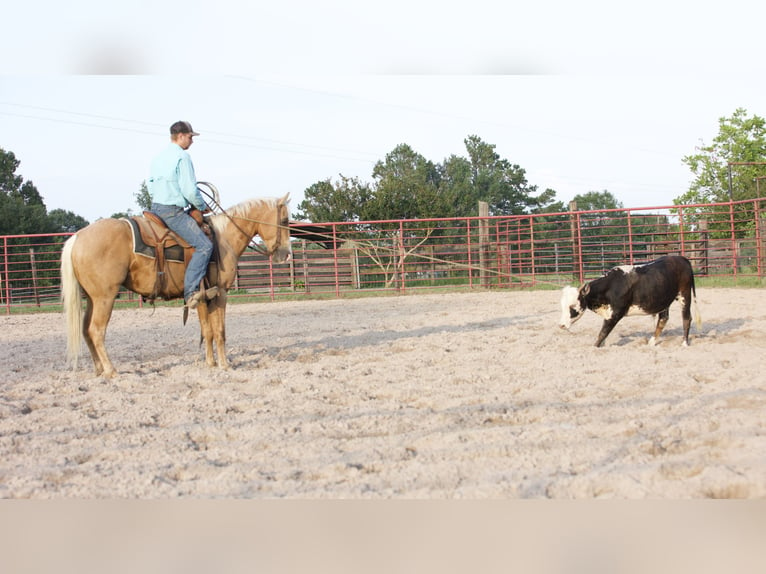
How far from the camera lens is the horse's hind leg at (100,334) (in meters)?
5.41

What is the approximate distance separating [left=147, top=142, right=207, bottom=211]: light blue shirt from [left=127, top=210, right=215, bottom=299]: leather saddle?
210 millimetres

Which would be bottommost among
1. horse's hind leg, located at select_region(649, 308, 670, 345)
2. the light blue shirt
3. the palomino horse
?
horse's hind leg, located at select_region(649, 308, 670, 345)

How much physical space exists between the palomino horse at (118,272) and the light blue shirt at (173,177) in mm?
419

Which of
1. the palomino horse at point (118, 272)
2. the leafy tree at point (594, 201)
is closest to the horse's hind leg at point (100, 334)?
the palomino horse at point (118, 272)

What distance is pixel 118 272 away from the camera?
5.45 m

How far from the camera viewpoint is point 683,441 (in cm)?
304

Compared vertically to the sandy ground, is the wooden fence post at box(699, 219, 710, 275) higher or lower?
higher

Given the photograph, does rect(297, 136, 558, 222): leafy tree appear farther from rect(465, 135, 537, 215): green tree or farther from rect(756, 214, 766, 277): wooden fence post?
rect(756, 214, 766, 277): wooden fence post

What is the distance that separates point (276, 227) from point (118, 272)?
59.8 inches

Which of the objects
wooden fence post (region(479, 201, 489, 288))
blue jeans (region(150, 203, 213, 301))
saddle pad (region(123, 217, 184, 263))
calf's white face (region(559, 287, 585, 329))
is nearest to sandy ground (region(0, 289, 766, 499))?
calf's white face (region(559, 287, 585, 329))

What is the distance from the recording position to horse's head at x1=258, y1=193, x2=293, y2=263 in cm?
619

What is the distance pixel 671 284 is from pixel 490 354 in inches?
80.4

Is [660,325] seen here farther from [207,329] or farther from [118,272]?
[118,272]

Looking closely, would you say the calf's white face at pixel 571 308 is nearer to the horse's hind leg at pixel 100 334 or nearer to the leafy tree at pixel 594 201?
the horse's hind leg at pixel 100 334
